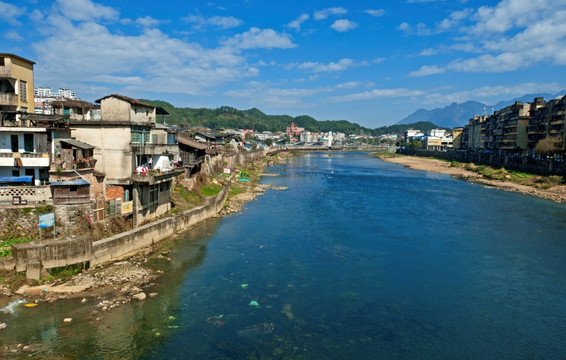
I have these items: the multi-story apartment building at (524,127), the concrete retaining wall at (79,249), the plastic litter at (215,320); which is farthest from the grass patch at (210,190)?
the multi-story apartment building at (524,127)

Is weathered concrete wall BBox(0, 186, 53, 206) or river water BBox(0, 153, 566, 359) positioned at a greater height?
weathered concrete wall BBox(0, 186, 53, 206)

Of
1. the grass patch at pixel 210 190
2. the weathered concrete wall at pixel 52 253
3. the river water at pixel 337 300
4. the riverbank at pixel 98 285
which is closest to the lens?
the river water at pixel 337 300

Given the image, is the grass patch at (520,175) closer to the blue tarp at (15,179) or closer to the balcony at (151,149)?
the balcony at (151,149)

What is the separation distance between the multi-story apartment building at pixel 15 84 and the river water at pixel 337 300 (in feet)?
49.8

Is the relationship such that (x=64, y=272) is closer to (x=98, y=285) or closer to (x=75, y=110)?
(x=98, y=285)

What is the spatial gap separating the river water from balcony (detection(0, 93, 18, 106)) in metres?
15.3

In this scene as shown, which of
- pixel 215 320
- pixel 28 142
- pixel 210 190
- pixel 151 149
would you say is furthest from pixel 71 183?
pixel 210 190

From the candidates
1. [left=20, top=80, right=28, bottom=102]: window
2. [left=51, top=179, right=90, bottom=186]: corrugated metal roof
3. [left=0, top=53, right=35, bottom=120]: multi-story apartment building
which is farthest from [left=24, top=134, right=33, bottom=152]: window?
[left=20, top=80, right=28, bottom=102]: window

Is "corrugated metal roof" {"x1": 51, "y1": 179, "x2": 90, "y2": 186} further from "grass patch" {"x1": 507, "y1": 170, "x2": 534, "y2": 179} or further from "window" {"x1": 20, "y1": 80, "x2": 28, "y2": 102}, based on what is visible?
"grass patch" {"x1": 507, "y1": 170, "x2": 534, "y2": 179}

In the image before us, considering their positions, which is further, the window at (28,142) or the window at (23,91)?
the window at (23,91)

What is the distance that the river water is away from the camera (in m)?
14.2

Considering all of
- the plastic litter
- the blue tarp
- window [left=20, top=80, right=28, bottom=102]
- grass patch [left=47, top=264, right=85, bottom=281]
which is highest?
window [left=20, top=80, right=28, bottom=102]

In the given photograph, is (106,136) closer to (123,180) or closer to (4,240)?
(123,180)

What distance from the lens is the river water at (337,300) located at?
14195 mm
